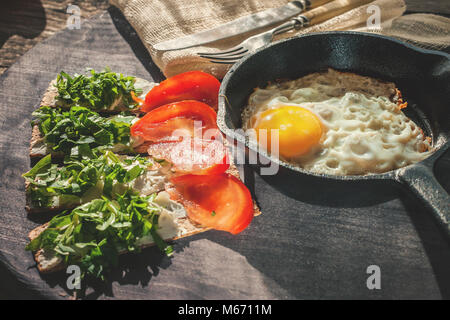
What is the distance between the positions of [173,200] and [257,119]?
1.89 ft

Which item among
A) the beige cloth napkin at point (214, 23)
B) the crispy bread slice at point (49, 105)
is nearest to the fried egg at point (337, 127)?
the beige cloth napkin at point (214, 23)

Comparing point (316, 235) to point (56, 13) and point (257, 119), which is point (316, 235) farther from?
point (56, 13)

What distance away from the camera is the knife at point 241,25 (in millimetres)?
2514

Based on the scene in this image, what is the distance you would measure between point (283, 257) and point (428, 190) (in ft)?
2.03

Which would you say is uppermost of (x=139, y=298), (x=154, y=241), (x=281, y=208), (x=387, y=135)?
(x=387, y=135)

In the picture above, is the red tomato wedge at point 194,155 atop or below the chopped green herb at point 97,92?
below

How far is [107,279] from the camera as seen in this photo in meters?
1.60

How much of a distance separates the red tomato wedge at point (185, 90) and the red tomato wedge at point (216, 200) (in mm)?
563

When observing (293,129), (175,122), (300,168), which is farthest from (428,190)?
(175,122)

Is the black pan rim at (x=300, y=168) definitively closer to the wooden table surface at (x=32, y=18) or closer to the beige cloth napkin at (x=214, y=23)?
the beige cloth napkin at (x=214, y=23)

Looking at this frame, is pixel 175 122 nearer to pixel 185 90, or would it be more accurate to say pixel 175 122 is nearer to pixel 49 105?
pixel 185 90

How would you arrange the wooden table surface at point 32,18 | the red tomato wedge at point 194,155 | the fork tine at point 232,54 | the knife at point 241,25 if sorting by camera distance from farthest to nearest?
the wooden table surface at point 32,18 → the knife at point 241,25 → the fork tine at point 232,54 → the red tomato wedge at point 194,155

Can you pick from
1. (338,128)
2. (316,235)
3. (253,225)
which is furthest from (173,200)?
(338,128)

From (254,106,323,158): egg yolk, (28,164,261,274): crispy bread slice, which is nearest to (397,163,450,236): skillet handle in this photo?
(254,106,323,158): egg yolk
